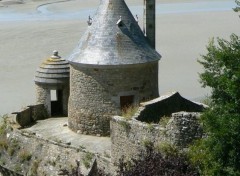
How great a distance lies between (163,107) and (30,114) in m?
6.58

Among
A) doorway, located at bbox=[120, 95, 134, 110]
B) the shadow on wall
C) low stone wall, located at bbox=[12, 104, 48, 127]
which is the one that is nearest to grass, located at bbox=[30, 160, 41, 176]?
doorway, located at bbox=[120, 95, 134, 110]

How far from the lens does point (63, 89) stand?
2419 cm

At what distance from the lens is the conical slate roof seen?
20.8 metres

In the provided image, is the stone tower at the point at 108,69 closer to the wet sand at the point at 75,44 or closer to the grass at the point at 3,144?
the grass at the point at 3,144

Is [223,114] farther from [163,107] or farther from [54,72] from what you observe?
[54,72]

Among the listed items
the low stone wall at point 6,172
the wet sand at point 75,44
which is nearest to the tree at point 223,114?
the low stone wall at point 6,172

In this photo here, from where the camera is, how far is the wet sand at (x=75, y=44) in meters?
37.2

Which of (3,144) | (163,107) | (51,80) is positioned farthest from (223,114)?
(51,80)

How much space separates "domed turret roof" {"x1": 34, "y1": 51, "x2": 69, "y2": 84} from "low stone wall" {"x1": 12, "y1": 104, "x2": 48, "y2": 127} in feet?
3.40

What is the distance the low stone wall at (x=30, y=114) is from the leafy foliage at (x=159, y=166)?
28.0 ft

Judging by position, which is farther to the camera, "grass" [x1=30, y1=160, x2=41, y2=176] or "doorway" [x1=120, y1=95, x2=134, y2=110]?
"doorway" [x1=120, y1=95, x2=134, y2=110]

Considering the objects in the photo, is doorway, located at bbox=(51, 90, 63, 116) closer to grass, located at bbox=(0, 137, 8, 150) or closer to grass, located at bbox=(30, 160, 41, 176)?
grass, located at bbox=(0, 137, 8, 150)

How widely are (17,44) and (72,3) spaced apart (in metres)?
45.4

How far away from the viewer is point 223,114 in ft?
42.1
